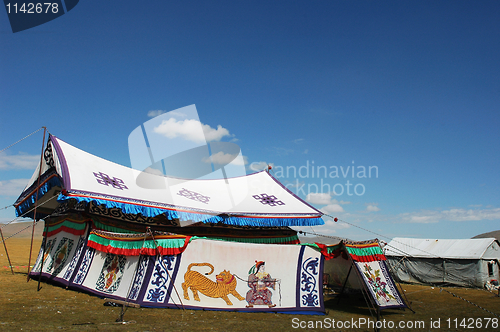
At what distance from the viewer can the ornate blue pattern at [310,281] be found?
709 cm

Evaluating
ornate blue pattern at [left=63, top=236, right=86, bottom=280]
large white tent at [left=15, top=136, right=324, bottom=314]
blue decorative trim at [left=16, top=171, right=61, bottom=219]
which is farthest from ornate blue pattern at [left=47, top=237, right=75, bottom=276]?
blue decorative trim at [left=16, top=171, right=61, bottom=219]

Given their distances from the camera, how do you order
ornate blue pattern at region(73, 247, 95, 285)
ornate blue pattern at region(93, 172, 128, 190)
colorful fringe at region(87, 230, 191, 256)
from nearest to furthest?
colorful fringe at region(87, 230, 191, 256), ornate blue pattern at region(73, 247, 95, 285), ornate blue pattern at region(93, 172, 128, 190)

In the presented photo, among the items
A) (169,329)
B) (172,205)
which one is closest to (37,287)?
(172,205)

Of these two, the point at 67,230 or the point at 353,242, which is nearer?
the point at 353,242

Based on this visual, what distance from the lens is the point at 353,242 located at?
7.78 metres

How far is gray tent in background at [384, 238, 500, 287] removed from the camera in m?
13.9

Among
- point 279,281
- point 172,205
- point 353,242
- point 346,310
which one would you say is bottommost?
point 346,310

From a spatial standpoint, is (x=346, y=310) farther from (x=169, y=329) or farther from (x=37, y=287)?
(x=37, y=287)

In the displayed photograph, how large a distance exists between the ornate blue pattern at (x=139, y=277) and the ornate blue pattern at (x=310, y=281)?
3.41 metres

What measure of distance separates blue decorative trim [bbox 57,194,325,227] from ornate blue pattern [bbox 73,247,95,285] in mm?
1431

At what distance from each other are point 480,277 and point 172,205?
13145 millimetres

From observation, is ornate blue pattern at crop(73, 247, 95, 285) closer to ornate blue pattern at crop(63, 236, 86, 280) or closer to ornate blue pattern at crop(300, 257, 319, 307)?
ornate blue pattern at crop(63, 236, 86, 280)

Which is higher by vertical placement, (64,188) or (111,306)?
(64,188)

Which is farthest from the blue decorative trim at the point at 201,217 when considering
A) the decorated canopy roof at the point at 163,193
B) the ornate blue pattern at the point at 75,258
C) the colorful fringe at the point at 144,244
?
the ornate blue pattern at the point at 75,258
